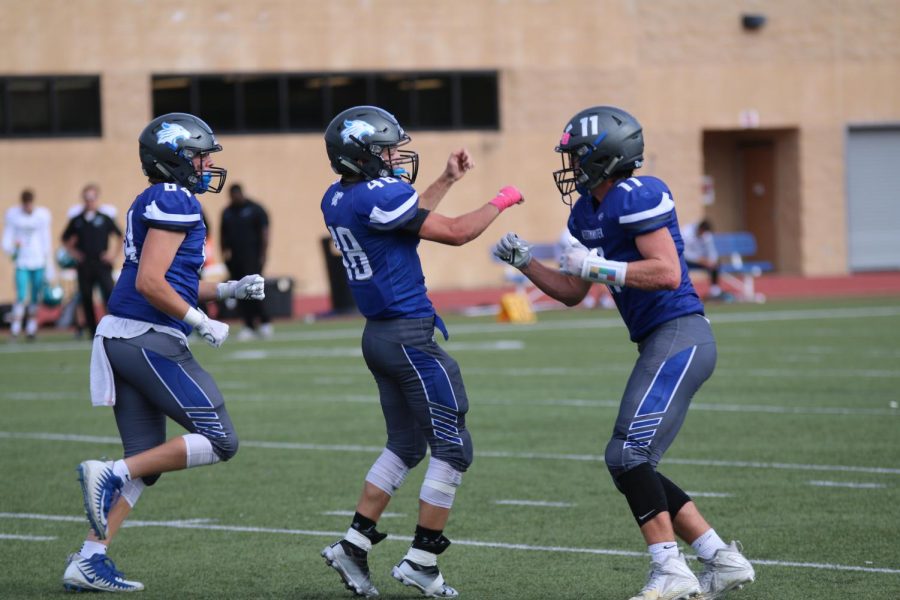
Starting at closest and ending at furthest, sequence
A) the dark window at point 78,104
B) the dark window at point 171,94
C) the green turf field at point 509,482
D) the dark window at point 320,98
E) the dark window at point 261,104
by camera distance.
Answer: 1. the green turf field at point 509,482
2. the dark window at point 78,104
3. the dark window at point 171,94
4. the dark window at point 320,98
5. the dark window at point 261,104

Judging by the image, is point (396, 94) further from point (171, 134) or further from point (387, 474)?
point (387, 474)

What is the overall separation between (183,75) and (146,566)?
2274 centimetres

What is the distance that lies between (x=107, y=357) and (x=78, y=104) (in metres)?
22.8

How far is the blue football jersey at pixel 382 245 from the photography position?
640cm

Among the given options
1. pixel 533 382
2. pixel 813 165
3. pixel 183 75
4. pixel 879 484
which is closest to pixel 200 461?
pixel 879 484

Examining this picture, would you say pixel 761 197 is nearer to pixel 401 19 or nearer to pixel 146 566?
pixel 401 19

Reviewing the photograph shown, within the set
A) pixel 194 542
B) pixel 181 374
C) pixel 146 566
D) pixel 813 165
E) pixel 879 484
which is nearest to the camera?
pixel 181 374

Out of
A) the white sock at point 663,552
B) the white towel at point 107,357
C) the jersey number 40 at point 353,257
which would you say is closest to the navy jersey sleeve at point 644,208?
the jersey number 40 at point 353,257

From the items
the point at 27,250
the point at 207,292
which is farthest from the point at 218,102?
the point at 207,292

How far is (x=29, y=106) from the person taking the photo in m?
28.1

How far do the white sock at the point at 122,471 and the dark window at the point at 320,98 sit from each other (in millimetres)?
22899

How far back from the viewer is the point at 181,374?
6.59 metres

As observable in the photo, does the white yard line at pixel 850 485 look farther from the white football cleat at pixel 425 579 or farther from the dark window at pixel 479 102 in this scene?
the dark window at pixel 479 102

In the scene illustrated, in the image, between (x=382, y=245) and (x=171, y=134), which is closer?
(x=382, y=245)
